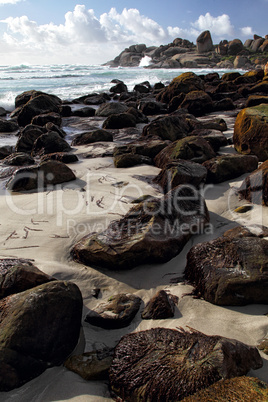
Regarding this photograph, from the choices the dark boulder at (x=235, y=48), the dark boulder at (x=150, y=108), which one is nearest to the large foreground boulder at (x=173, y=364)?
the dark boulder at (x=150, y=108)

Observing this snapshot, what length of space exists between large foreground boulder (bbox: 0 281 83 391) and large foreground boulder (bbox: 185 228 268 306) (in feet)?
3.00

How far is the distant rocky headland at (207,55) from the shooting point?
144 ft

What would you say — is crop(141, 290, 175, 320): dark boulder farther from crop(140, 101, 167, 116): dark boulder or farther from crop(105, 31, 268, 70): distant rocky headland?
crop(105, 31, 268, 70): distant rocky headland

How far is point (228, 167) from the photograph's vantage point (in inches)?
167

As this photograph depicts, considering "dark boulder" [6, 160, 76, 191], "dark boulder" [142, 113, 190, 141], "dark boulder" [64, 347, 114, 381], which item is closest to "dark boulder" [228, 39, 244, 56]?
"dark boulder" [142, 113, 190, 141]

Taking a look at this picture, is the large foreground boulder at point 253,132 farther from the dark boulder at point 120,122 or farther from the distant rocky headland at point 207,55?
the distant rocky headland at point 207,55

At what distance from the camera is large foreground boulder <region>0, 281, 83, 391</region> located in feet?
5.41

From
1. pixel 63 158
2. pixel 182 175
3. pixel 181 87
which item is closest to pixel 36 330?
pixel 182 175

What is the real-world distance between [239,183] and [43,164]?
2.82m

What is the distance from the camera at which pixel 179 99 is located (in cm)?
1095

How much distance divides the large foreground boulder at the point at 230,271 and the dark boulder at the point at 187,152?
2.53 m

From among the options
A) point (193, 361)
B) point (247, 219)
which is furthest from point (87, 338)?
point (247, 219)

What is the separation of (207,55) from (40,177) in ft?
184

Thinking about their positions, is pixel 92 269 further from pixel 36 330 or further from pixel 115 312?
pixel 36 330
